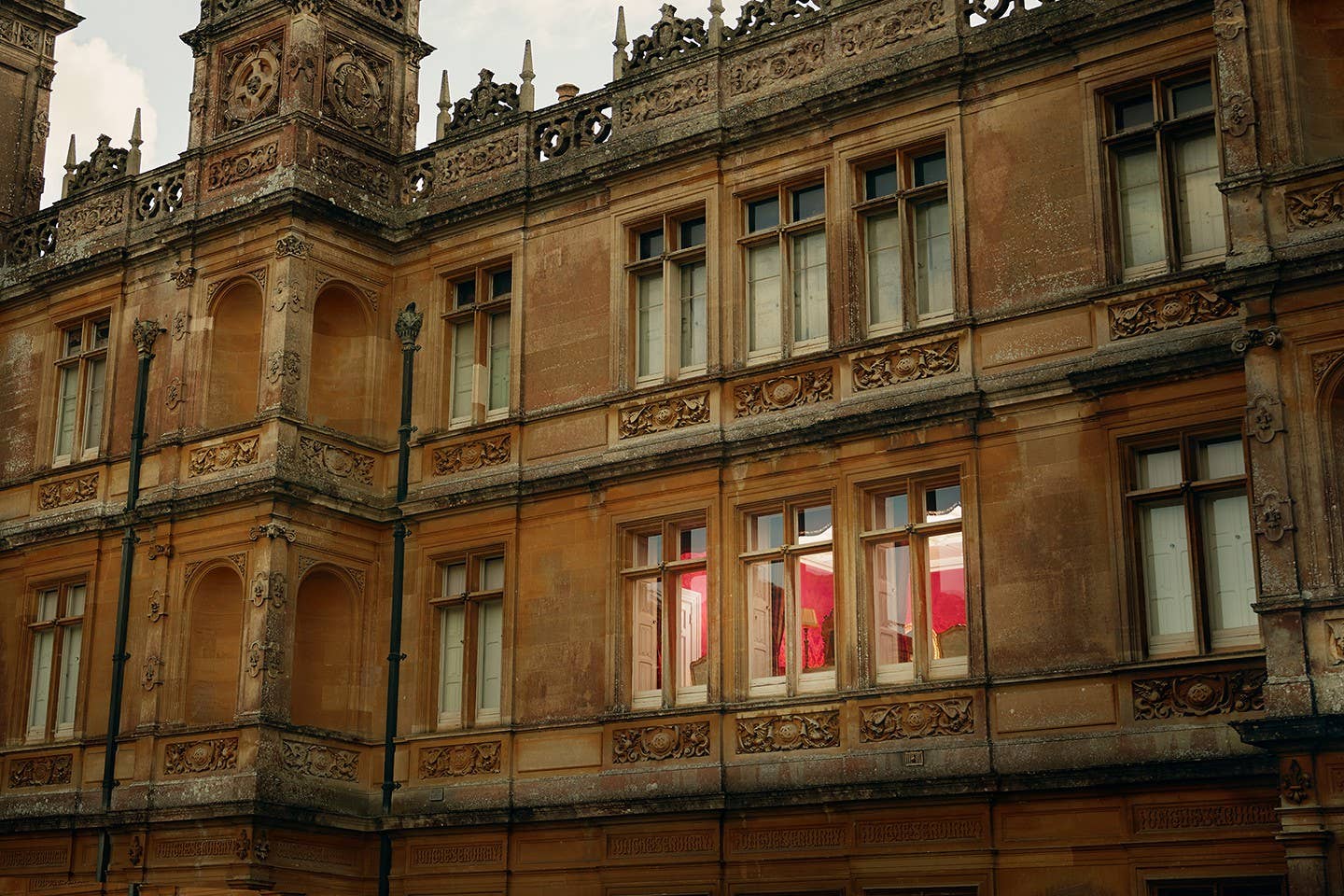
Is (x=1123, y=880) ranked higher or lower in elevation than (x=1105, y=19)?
lower

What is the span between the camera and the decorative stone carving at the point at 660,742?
68.2ft

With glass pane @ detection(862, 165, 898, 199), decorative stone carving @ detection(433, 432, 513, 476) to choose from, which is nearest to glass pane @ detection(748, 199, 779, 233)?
glass pane @ detection(862, 165, 898, 199)

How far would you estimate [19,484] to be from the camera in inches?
1061

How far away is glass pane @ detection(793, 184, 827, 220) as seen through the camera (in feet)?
71.8

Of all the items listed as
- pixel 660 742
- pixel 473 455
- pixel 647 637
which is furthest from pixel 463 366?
pixel 660 742

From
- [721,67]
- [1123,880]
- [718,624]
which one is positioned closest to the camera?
[1123,880]

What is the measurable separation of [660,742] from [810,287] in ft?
17.8

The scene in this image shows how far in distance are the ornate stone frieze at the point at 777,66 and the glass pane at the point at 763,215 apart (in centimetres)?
134

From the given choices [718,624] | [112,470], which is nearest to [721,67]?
[718,624]

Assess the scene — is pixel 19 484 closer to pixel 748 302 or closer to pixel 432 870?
pixel 432 870

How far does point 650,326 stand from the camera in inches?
904

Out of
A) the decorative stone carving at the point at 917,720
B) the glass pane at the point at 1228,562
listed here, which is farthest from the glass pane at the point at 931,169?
the decorative stone carving at the point at 917,720

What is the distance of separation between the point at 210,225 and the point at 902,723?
11568 mm

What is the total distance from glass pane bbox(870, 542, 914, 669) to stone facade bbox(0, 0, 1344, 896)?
0.20ft
